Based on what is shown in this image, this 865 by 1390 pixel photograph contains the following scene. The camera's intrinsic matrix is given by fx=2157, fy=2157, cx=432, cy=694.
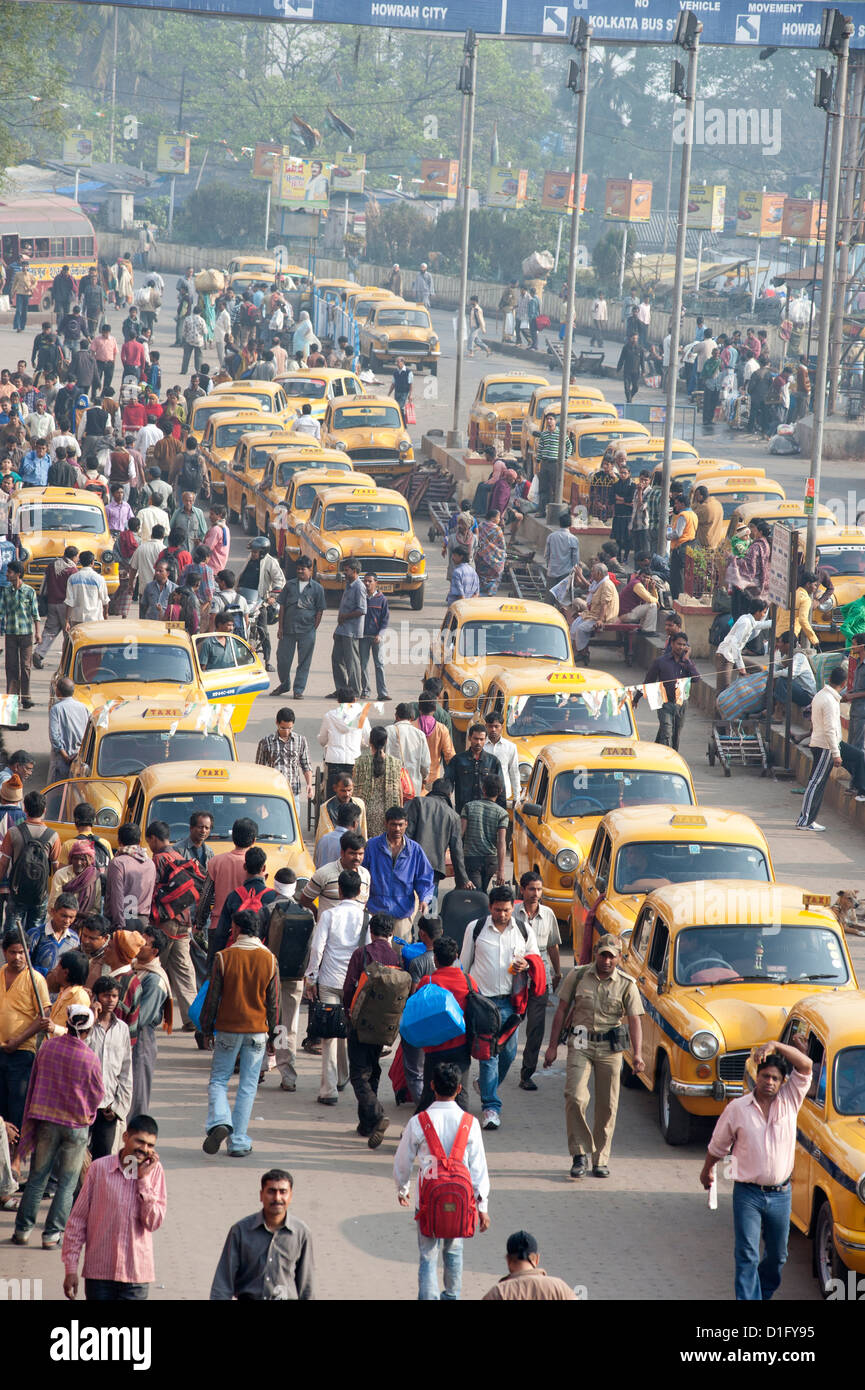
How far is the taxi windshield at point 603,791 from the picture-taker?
54.1ft

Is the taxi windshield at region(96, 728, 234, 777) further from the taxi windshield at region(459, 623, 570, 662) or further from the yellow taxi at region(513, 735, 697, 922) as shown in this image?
the taxi windshield at region(459, 623, 570, 662)

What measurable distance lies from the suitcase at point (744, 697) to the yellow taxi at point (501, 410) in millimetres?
16541

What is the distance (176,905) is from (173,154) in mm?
78028

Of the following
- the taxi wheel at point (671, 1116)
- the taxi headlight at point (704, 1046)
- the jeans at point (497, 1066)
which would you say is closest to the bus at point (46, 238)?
the jeans at point (497, 1066)

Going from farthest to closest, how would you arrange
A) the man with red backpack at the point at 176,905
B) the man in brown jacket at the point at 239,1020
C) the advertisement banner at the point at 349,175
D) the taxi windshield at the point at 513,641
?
the advertisement banner at the point at 349,175 < the taxi windshield at the point at 513,641 < the man with red backpack at the point at 176,905 < the man in brown jacket at the point at 239,1020

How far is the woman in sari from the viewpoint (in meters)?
15.8

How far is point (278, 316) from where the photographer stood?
2172 inches

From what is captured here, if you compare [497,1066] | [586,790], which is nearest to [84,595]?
[586,790]

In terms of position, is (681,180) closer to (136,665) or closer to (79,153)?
(136,665)

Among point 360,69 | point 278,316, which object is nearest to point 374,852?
point 278,316

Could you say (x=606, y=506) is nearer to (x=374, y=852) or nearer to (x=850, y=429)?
(x=850, y=429)

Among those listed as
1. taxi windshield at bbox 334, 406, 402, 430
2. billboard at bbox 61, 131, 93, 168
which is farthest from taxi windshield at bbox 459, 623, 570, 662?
billboard at bbox 61, 131, 93, 168

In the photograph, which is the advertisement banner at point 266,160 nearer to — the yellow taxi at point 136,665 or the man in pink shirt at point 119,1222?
the yellow taxi at point 136,665

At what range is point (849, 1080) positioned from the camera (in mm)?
10430
